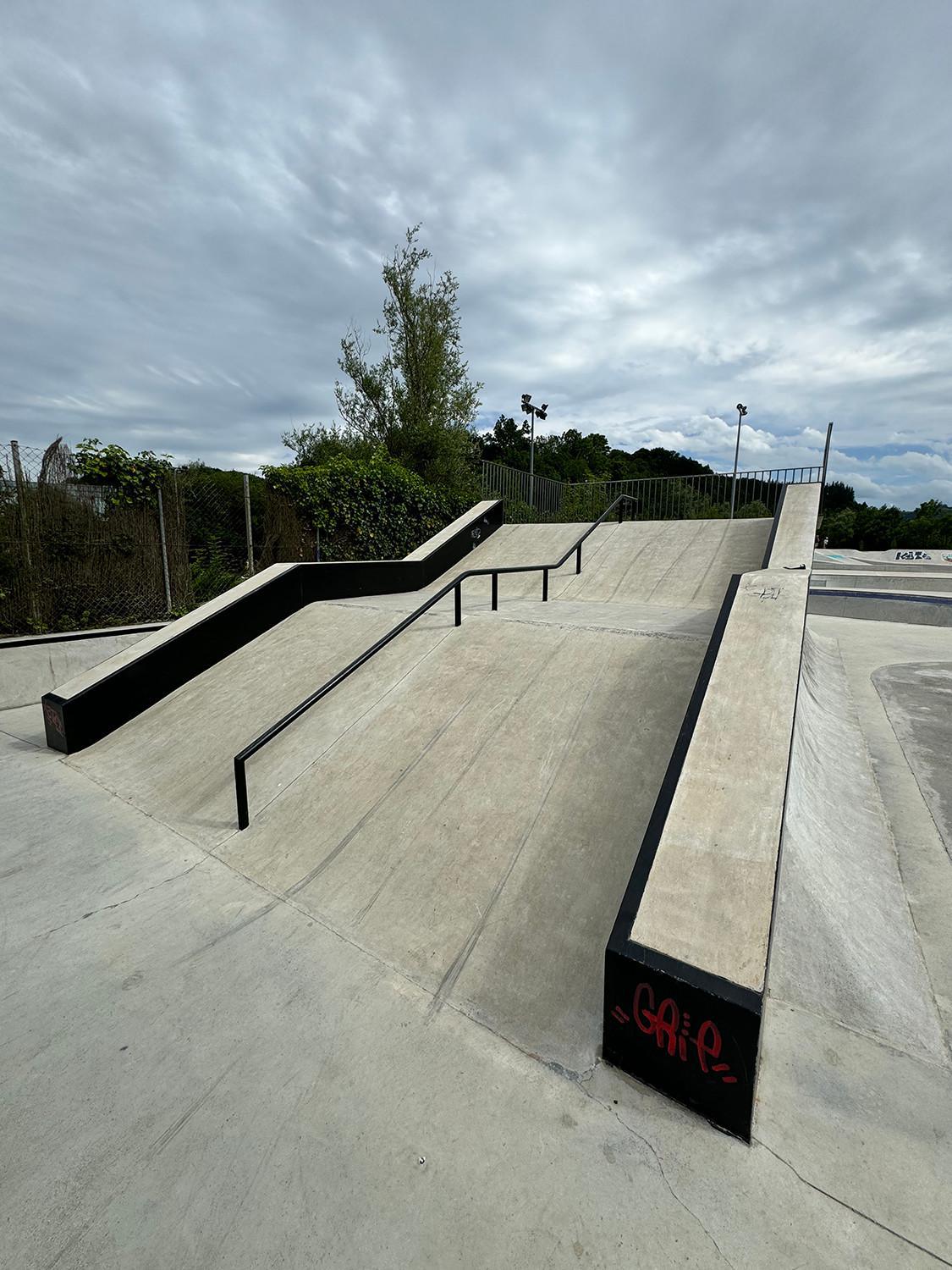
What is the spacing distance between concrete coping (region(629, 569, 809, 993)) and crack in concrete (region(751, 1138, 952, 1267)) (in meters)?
0.51

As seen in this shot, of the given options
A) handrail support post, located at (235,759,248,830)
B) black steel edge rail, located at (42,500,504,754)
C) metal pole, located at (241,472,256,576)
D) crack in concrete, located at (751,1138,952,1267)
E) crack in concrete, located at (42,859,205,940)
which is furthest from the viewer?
metal pole, located at (241,472,256,576)

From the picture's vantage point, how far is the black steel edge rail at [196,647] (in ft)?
17.5

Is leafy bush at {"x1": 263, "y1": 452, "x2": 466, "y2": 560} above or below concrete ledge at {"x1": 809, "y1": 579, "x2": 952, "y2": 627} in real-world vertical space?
above

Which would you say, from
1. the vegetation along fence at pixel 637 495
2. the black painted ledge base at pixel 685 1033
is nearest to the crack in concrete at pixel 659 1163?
the black painted ledge base at pixel 685 1033

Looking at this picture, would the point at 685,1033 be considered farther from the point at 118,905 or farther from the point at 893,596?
the point at 893,596

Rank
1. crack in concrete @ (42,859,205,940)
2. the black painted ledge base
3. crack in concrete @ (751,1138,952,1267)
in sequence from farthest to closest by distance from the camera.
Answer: crack in concrete @ (42,859,205,940) → the black painted ledge base → crack in concrete @ (751,1138,952,1267)

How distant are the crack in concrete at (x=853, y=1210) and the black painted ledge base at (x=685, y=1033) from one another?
88mm

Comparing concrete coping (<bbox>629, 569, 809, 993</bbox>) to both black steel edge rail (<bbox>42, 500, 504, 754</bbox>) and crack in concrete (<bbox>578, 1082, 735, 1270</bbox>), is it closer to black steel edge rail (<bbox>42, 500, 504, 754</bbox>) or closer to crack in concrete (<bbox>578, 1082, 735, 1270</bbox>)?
crack in concrete (<bbox>578, 1082, 735, 1270</bbox>)

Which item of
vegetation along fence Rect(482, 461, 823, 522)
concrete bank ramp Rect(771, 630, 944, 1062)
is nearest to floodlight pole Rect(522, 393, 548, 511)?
vegetation along fence Rect(482, 461, 823, 522)

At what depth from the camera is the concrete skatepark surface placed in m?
1.64

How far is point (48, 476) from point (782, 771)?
8.96 m

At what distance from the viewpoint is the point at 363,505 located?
1062 cm

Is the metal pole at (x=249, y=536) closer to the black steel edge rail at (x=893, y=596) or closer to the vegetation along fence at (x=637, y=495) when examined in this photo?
the vegetation along fence at (x=637, y=495)

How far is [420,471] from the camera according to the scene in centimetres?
1462
